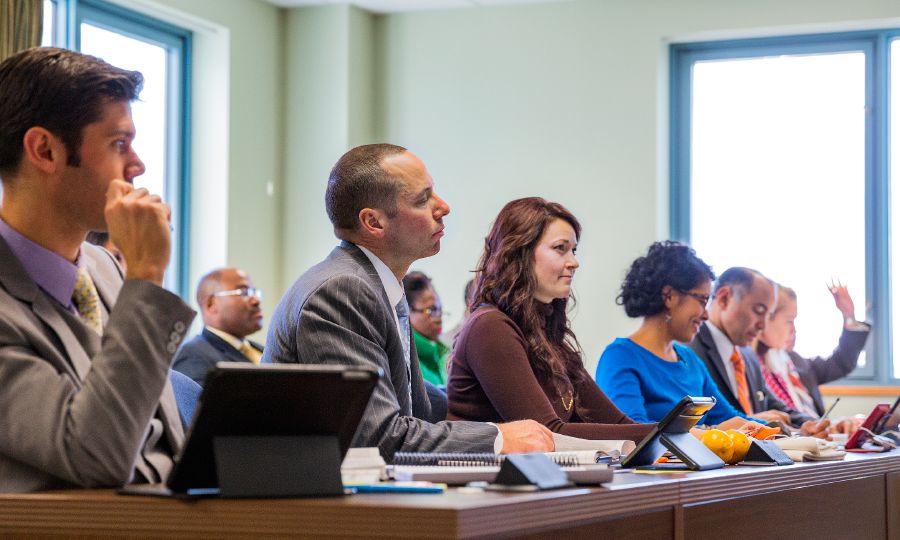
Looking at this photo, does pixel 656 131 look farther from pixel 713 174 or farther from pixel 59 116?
pixel 59 116

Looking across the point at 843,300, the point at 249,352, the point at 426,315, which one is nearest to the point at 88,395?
the point at 249,352

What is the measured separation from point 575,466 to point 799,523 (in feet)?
2.60

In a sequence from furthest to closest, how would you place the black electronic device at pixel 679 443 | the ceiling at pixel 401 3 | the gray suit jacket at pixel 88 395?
the ceiling at pixel 401 3
the black electronic device at pixel 679 443
the gray suit jacket at pixel 88 395

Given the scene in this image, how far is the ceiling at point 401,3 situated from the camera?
21.9ft

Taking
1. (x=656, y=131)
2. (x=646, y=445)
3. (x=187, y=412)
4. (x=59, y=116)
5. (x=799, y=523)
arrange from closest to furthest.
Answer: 1. (x=59, y=116)
2. (x=187, y=412)
3. (x=646, y=445)
4. (x=799, y=523)
5. (x=656, y=131)

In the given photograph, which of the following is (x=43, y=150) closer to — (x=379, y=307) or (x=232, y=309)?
(x=379, y=307)

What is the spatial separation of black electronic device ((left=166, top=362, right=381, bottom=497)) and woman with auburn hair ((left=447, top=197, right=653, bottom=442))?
4.57 feet

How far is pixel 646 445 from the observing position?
2010 mm

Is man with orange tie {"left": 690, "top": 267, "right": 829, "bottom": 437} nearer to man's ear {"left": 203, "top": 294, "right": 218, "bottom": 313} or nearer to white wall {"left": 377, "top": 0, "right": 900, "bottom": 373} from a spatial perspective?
white wall {"left": 377, "top": 0, "right": 900, "bottom": 373}

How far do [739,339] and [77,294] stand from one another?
129 inches

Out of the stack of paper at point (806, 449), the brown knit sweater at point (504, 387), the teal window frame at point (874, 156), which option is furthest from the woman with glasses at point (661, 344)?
the teal window frame at point (874, 156)

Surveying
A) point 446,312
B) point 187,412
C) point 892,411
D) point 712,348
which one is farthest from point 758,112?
point 187,412

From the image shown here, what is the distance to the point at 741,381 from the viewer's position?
441cm

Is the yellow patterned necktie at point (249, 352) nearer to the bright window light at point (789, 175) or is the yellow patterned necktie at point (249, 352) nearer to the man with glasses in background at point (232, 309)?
the man with glasses in background at point (232, 309)
